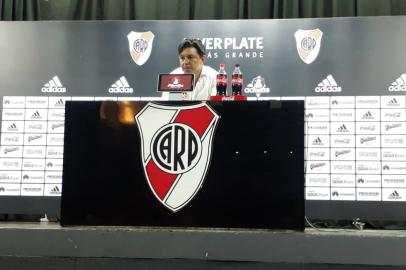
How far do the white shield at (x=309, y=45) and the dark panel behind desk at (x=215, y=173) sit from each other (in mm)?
2002

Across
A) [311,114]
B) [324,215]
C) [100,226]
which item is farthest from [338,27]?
[100,226]

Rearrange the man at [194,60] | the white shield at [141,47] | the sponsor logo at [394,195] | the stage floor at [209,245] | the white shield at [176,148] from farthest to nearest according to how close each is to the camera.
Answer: the white shield at [141,47] < the man at [194,60] < the sponsor logo at [394,195] < the white shield at [176,148] < the stage floor at [209,245]

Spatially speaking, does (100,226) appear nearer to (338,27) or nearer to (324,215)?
(324,215)

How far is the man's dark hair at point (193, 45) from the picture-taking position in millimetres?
3006

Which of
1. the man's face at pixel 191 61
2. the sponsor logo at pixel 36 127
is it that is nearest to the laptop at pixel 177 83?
the man's face at pixel 191 61

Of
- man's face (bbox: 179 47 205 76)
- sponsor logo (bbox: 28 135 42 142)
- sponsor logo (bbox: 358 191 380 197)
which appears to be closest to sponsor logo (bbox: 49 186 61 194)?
sponsor logo (bbox: 28 135 42 142)

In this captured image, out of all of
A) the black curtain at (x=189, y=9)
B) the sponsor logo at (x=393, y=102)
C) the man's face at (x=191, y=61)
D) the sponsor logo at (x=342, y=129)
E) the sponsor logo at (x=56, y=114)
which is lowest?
the sponsor logo at (x=342, y=129)

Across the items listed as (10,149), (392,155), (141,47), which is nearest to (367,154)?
(392,155)

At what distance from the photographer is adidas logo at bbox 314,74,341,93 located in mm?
2920

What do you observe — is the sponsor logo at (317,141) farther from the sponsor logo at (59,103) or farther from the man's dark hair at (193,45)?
the sponsor logo at (59,103)

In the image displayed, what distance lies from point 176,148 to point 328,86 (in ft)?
6.72

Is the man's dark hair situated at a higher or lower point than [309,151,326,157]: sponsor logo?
higher

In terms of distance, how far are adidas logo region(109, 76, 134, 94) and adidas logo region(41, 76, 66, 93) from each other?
1.07ft

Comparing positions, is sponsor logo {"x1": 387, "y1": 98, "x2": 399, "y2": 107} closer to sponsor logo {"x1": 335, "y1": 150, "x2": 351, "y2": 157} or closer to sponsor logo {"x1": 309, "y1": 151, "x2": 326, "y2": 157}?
sponsor logo {"x1": 335, "y1": 150, "x2": 351, "y2": 157}
